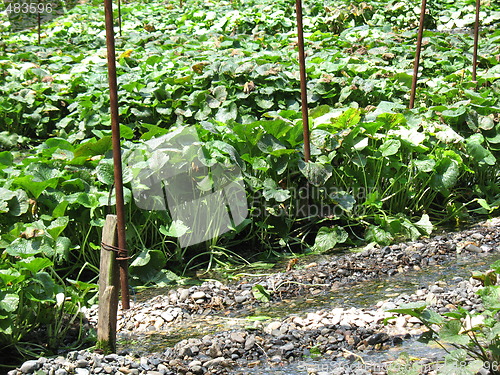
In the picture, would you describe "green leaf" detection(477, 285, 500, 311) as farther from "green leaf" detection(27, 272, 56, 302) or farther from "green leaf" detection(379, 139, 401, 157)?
"green leaf" detection(379, 139, 401, 157)

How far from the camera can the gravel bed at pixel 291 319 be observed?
2.02 metres

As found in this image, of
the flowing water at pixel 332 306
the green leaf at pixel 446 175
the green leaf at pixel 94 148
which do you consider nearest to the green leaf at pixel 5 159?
the green leaf at pixel 94 148

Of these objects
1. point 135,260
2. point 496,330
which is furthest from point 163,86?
point 496,330

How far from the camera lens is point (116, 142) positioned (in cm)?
252

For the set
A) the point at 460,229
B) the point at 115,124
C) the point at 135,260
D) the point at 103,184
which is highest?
the point at 115,124

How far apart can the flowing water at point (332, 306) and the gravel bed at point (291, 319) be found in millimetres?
43

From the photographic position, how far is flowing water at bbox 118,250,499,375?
206 centimetres

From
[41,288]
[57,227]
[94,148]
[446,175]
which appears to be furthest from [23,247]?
[446,175]

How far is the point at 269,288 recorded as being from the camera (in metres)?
2.82

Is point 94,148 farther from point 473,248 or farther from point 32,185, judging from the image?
point 473,248

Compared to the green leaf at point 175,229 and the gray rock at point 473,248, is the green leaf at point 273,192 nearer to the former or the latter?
the green leaf at point 175,229

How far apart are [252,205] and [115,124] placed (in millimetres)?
1013

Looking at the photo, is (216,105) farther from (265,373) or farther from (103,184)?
(265,373)

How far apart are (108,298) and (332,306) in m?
0.95
